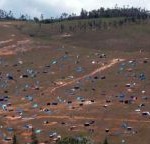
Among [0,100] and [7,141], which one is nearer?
[7,141]

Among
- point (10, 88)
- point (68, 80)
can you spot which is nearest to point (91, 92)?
point (68, 80)

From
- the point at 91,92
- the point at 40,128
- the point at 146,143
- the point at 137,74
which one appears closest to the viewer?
the point at 146,143

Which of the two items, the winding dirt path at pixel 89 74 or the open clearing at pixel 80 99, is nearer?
the open clearing at pixel 80 99

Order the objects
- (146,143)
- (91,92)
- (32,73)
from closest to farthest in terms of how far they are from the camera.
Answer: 1. (146,143)
2. (91,92)
3. (32,73)

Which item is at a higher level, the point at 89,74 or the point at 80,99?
the point at 89,74

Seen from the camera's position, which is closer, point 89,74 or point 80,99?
point 80,99

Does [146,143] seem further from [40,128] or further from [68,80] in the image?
[68,80]

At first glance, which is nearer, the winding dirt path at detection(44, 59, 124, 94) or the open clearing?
the open clearing

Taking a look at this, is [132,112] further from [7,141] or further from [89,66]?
[89,66]

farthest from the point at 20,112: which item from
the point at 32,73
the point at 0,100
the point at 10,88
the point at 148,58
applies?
the point at 148,58
